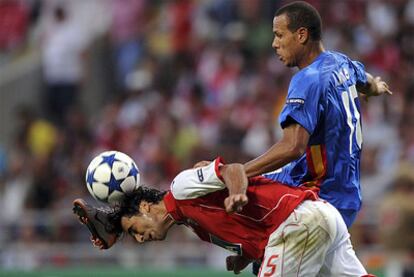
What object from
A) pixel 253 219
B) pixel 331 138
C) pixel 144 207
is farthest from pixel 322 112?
pixel 144 207

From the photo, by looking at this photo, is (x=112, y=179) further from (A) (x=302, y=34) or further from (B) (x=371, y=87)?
(B) (x=371, y=87)

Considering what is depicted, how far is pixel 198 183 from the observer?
23.7 feet

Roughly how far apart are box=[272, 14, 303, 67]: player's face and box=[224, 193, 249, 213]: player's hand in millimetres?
1201

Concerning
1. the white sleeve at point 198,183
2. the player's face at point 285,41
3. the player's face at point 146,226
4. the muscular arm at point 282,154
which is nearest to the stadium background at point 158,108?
the player's face at point 146,226

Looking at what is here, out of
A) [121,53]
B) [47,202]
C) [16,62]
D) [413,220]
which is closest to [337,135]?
[413,220]

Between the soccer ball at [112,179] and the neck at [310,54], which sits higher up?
the neck at [310,54]

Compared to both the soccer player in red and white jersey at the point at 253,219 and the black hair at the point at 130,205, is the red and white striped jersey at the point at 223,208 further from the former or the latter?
the black hair at the point at 130,205

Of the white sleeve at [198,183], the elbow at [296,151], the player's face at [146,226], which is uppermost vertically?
the elbow at [296,151]

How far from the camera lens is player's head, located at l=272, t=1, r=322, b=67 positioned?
757cm

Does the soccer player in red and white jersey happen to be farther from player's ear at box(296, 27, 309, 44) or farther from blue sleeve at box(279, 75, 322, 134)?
player's ear at box(296, 27, 309, 44)

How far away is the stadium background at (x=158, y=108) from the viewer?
45.4 ft

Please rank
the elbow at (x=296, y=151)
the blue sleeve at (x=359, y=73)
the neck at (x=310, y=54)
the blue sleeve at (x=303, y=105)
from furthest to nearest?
1. the blue sleeve at (x=359, y=73)
2. the neck at (x=310, y=54)
3. the blue sleeve at (x=303, y=105)
4. the elbow at (x=296, y=151)

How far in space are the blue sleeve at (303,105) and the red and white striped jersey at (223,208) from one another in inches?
16.9

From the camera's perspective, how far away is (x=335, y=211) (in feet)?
23.9
